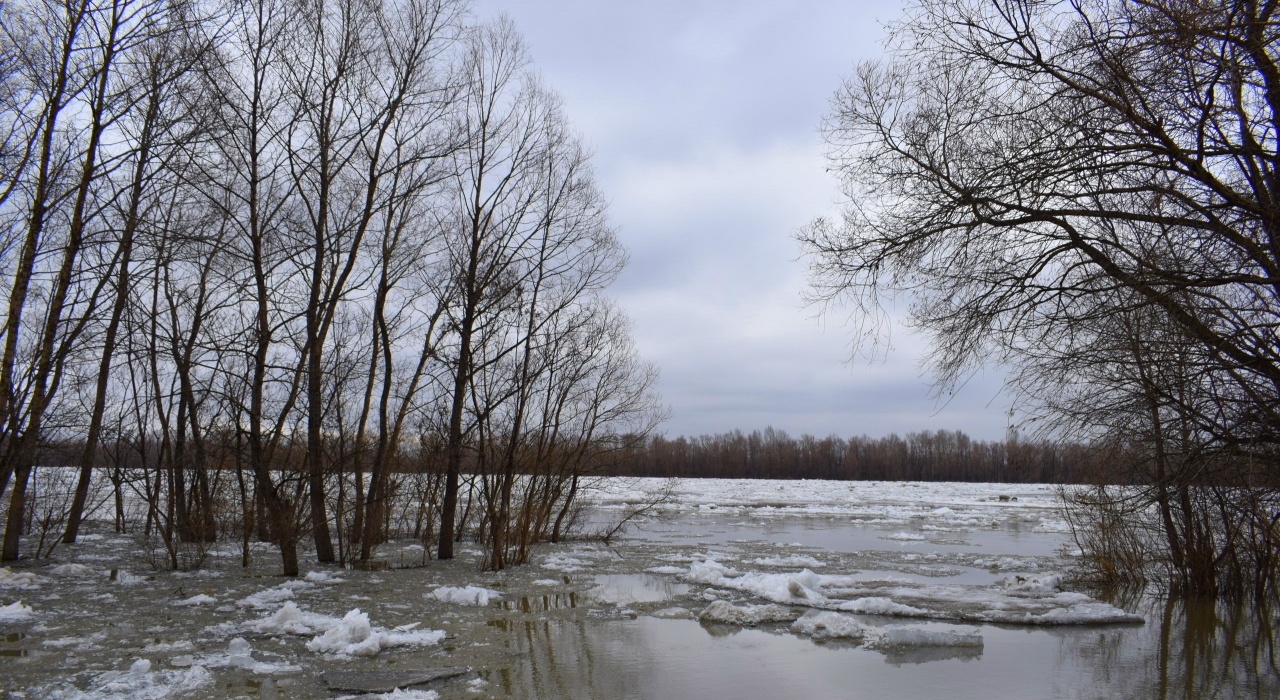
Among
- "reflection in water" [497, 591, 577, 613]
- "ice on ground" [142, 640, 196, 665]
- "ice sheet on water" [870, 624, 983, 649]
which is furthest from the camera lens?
"reflection in water" [497, 591, 577, 613]

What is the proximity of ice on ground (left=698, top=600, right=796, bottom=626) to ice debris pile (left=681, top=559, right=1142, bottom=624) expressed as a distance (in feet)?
2.79

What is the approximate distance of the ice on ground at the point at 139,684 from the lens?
6.30 metres

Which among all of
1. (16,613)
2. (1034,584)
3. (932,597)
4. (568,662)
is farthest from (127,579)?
(1034,584)

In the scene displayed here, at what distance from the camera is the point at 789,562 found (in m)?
15.8

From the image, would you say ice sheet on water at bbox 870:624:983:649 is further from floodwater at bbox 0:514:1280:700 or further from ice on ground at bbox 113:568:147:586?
ice on ground at bbox 113:568:147:586

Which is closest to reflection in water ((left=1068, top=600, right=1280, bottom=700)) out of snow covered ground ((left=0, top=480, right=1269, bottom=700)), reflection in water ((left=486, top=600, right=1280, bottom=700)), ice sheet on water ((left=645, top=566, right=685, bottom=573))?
reflection in water ((left=486, top=600, right=1280, bottom=700))

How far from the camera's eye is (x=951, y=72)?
23.0 feet

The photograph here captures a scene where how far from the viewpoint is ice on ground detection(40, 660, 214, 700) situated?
6300mm

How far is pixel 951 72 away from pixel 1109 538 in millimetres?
10208

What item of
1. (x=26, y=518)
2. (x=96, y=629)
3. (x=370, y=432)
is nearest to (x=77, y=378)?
(x=26, y=518)

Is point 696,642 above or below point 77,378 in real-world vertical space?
below

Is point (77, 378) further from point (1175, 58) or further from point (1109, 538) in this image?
point (1109, 538)

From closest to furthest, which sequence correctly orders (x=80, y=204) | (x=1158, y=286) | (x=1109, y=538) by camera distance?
(x=1158, y=286)
(x=80, y=204)
(x=1109, y=538)

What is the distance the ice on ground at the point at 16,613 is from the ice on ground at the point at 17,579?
170 cm
